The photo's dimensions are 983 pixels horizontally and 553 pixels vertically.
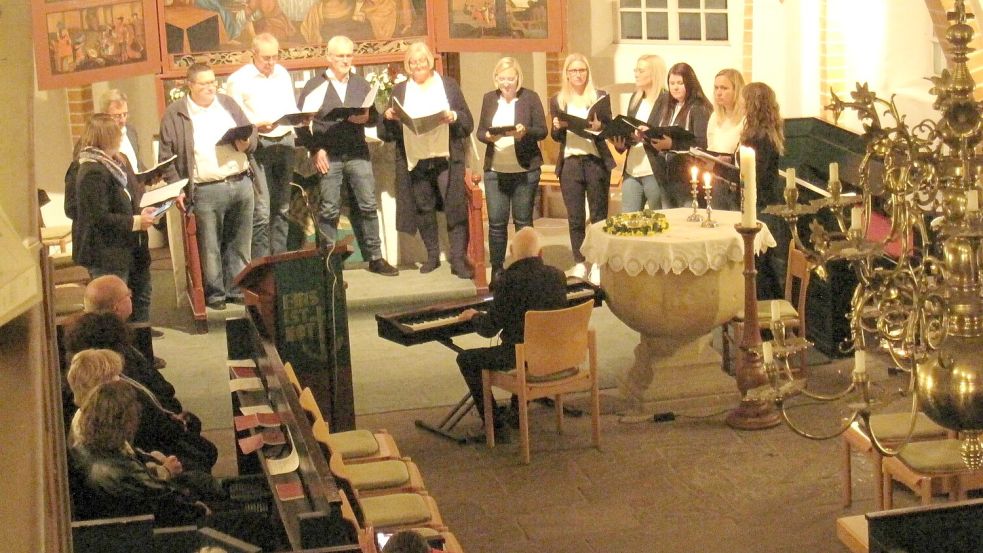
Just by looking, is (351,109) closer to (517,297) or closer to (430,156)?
(430,156)

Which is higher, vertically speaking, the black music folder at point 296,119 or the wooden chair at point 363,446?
the black music folder at point 296,119

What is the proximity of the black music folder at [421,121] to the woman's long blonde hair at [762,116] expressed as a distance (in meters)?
2.35

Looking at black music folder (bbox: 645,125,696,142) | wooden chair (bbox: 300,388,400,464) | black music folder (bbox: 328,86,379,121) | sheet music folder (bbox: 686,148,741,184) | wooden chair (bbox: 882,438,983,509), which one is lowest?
wooden chair (bbox: 882,438,983,509)

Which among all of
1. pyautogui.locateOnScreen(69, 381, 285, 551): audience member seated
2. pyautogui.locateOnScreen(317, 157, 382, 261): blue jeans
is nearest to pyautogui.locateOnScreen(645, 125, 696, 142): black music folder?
pyautogui.locateOnScreen(317, 157, 382, 261): blue jeans

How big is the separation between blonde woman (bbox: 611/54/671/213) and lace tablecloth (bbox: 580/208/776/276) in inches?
82.0

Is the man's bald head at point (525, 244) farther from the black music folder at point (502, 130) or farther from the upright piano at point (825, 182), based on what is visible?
the black music folder at point (502, 130)

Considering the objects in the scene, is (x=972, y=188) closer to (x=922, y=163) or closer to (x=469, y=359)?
(x=922, y=163)

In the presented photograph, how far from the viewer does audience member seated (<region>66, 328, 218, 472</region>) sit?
228 inches

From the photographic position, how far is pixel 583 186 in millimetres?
10383

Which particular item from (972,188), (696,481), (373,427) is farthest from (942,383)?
(373,427)

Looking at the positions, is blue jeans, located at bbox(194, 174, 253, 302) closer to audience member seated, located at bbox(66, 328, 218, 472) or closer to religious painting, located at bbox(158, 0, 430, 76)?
religious painting, located at bbox(158, 0, 430, 76)

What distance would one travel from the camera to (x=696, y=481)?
687cm

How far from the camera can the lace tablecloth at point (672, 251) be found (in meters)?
7.61

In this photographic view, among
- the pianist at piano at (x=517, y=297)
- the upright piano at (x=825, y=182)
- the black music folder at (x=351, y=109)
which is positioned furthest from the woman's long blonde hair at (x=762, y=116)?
the black music folder at (x=351, y=109)
